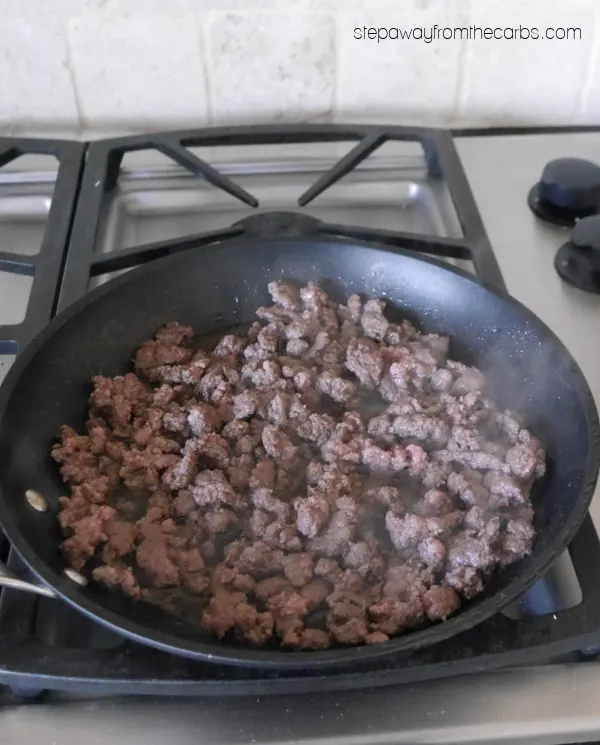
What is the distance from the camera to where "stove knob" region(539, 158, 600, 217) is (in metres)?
0.97

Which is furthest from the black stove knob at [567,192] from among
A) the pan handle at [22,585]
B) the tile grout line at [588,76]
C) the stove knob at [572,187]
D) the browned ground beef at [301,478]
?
the pan handle at [22,585]

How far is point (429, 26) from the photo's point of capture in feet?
3.39

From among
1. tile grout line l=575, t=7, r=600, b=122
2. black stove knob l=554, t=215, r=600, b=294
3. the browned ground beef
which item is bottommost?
the browned ground beef

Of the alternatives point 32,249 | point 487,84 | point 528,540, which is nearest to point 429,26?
point 487,84

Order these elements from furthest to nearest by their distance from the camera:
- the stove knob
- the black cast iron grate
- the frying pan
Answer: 1. the stove knob
2. the black cast iron grate
3. the frying pan

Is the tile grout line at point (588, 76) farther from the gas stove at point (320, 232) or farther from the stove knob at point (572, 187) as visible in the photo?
the stove knob at point (572, 187)

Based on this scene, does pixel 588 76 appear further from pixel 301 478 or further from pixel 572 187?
pixel 301 478

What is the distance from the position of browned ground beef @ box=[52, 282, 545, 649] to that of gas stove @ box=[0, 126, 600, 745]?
0.17ft

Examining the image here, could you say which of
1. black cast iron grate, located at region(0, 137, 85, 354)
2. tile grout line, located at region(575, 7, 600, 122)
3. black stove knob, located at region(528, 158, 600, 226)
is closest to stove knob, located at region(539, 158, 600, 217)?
black stove knob, located at region(528, 158, 600, 226)

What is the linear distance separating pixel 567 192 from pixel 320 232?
311 millimetres

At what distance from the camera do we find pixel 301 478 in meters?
0.76

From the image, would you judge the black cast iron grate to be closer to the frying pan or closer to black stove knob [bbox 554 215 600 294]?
the frying pan

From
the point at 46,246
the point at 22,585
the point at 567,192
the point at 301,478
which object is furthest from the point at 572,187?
the point at 22,585

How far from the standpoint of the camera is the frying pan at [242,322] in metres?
0.57
